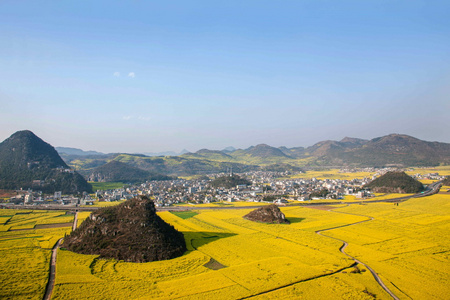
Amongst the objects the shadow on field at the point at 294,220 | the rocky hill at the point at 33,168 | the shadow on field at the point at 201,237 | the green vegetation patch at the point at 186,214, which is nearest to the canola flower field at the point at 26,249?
the shadow on field at the point at 201,237

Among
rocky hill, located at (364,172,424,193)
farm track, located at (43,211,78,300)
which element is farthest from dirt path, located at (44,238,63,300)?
rocky hill, located at (364,172,424,193)

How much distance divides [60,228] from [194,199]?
166ft

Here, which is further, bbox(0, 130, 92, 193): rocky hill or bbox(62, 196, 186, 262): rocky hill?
bbox(0, 130, 92, 193): rocky hill

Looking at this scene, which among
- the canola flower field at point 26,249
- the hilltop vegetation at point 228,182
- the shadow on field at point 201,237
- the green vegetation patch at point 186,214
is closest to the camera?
the canola flower field at point 26,249

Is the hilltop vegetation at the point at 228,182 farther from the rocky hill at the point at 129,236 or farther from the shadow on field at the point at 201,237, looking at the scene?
the rocky hill at the point at 129,236

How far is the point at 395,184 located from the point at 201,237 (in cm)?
9436

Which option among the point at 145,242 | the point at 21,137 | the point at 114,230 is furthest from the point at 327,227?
the point at 21,137

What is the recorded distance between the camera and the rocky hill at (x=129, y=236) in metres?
35.4

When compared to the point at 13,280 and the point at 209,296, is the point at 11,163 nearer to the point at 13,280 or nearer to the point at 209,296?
the point at 13,280

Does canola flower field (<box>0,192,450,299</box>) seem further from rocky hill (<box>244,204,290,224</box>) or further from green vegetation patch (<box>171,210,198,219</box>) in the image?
green vegetation patch (<box>171,210,198,219</box>)

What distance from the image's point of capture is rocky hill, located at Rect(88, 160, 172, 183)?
500ft

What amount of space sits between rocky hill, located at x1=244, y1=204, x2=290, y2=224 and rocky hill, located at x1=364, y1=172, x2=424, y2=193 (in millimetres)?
70899

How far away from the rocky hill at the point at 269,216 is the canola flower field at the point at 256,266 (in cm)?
282

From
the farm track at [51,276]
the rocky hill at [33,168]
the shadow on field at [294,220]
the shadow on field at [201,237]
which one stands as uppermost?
the rocky hill at [33,168]
